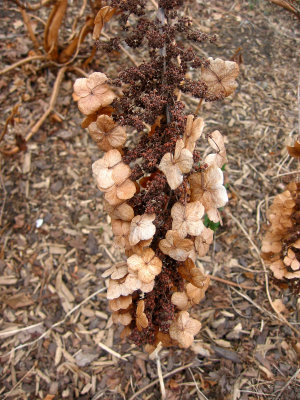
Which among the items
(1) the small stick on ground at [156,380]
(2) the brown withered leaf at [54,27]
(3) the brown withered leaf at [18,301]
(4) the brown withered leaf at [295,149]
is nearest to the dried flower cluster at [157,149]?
(4) the brown withered leaf at [295,149]

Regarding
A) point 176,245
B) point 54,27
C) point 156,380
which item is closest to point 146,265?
point 176,245

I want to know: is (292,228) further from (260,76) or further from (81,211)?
(260,76)

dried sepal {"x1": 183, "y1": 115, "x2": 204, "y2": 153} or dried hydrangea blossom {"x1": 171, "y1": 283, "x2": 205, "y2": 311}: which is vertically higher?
dried sepal {"x1": 183, "y1": 115, "x2": 204, "y2": 153}

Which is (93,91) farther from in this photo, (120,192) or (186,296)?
(186,296)

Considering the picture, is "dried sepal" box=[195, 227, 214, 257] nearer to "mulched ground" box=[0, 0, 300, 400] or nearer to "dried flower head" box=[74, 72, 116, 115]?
"dried flower head" box=[74, 72, 116, 115]

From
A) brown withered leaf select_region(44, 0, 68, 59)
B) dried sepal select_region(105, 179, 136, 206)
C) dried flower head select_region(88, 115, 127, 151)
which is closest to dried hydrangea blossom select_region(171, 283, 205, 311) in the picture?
dried sepal select_region(105, 179, 136, 206)

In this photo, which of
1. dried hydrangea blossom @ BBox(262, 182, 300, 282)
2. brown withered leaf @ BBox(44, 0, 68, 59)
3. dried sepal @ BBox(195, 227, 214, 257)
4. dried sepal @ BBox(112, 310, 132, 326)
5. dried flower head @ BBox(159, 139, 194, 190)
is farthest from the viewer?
brown withered leaf @ BBox(44, 0, 68, 59)

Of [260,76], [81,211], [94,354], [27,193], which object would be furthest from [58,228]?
[260,76]
